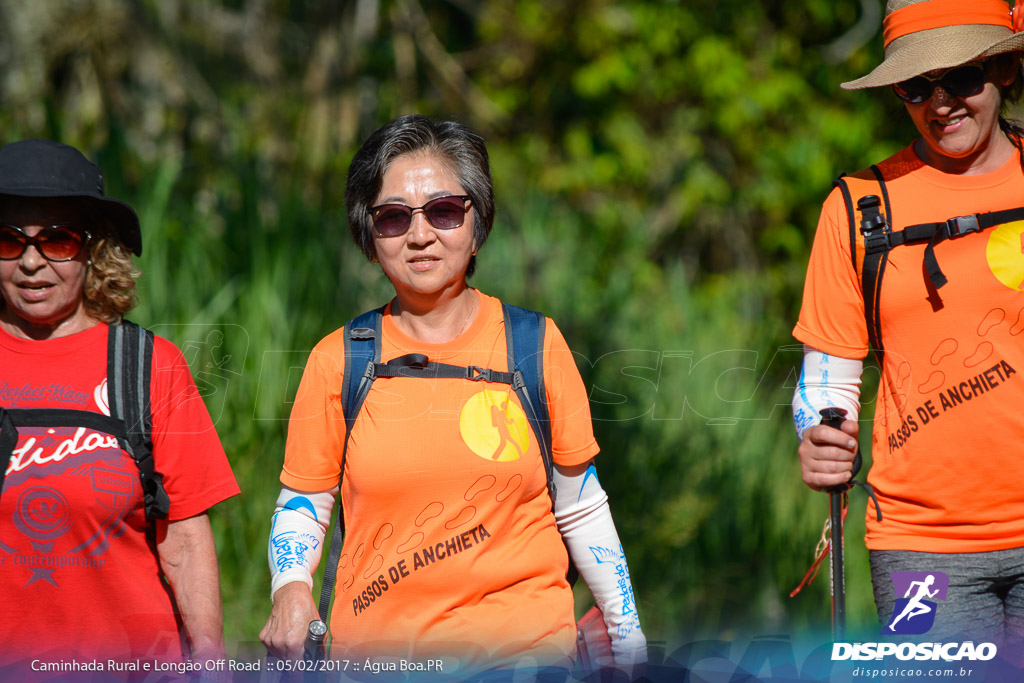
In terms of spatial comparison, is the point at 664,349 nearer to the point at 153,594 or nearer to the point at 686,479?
the point at 686,479

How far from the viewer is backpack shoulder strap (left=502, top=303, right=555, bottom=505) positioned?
212cm

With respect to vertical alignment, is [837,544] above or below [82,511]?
below

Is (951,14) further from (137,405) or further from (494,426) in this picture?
(137,405)

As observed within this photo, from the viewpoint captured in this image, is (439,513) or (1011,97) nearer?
(439,513)

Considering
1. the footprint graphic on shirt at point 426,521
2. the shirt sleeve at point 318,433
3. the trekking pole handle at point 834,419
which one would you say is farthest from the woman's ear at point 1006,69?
Answer: the shirt sleeve at point 318,433

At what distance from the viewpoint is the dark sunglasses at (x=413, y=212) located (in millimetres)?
2143

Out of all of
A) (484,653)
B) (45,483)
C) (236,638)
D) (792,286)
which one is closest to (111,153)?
(236,638)

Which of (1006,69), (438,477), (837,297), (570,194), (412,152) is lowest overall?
(438,477)

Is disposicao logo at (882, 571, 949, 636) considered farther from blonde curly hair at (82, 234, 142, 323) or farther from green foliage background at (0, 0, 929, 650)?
blonde curly hair at (82, 234, 142, 323)

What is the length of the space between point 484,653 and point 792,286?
6.33 metres

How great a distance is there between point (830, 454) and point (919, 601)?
1.23 ft

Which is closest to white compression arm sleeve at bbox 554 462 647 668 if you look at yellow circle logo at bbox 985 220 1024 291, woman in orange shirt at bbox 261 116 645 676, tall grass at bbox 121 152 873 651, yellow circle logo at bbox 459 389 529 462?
woman in orange shirt at bbox 261 116 645 676

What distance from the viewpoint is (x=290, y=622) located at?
6.49 feet

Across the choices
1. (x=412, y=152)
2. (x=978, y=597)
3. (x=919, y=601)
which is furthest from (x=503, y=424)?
(x=978, y=597)
